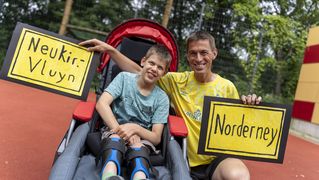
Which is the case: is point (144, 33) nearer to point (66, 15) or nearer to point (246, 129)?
point (246, 129)

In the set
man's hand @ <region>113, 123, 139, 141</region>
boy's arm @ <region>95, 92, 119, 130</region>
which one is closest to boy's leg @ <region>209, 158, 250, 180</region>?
man's hand @ <region>113, 123, 139, 141</region>

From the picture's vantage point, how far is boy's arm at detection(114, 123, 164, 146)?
2379mm

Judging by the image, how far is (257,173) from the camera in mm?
4473

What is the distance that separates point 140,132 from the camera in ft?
8.16

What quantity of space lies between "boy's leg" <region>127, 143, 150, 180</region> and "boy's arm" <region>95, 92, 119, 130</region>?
271mm

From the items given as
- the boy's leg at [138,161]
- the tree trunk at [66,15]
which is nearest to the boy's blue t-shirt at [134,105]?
the boy's leg at [138,161]

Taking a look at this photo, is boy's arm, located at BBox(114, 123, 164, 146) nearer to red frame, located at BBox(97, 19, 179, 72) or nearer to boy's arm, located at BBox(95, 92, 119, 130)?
boy's arm, located at BBox(95, 92, 119, 130)

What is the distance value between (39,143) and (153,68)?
2130 mm

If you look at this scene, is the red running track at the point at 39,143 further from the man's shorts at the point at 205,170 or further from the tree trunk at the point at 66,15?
the tree trunk at the point at 66,15

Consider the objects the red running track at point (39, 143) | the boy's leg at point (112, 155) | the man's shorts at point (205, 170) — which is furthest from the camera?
the red running track at point (39, 143)

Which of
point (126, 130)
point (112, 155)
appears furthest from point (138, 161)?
point (126, 130)

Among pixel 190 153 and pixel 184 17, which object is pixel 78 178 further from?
pixel 184 17

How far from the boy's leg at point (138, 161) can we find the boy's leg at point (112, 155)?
2.8 inches

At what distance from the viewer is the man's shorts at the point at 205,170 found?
101 inches
